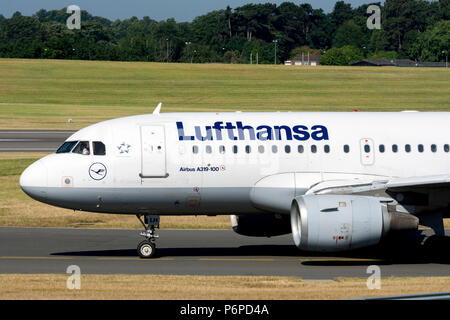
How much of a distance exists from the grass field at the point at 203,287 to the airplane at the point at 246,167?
2.13 meters

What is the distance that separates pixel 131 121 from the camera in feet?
76.3

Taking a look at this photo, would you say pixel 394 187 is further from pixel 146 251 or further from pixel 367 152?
pixel 146 251

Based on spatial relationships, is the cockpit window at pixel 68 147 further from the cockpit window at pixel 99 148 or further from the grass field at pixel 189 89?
the grass field at pixel 189 89

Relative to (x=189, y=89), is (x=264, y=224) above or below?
below

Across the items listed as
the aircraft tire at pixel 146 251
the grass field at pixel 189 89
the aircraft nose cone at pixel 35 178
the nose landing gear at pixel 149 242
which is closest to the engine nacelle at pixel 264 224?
the nose landing gear at pixel 149 242

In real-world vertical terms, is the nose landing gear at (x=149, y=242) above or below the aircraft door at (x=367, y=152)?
below

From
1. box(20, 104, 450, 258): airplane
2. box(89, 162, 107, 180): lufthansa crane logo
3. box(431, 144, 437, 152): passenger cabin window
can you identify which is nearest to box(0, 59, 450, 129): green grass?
box(20, 104, 450, 258): airplane

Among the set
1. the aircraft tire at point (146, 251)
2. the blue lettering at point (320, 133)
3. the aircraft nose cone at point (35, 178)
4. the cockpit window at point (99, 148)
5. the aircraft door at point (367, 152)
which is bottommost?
the aircraft tire at point (146, 251)

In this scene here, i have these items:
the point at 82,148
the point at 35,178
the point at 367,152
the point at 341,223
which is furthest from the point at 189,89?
the point at 341,223

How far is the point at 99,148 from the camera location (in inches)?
893

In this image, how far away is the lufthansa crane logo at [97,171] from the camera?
22359 mm

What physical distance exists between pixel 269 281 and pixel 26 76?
11756 cm

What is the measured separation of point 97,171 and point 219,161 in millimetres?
3257

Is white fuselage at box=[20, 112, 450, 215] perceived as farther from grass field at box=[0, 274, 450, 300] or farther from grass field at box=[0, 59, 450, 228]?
grass field at box=[0, 59, 450, 228]
